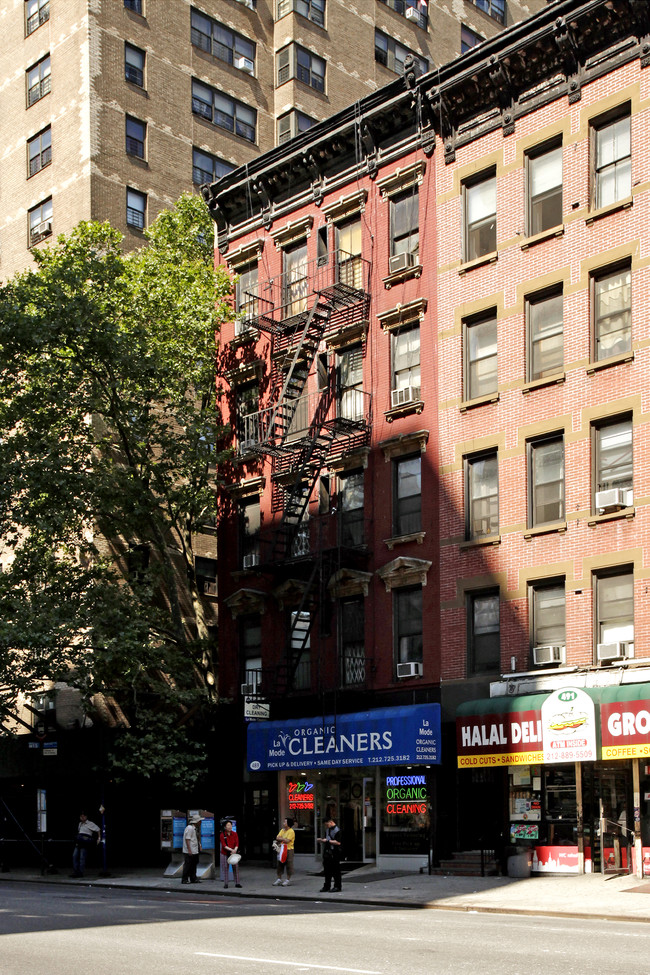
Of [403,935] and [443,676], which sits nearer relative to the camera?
[403,935]

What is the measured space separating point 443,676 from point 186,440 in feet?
35.8

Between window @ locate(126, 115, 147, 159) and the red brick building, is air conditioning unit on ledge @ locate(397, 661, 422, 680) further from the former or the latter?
window @ locate(126, 115, 147, 159)

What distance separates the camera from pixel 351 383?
35.1 meters

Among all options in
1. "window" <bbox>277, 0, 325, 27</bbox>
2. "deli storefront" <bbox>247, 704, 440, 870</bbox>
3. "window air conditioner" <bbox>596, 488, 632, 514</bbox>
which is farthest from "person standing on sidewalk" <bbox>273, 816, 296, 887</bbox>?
"window" <bbox>277, 0, 325, 27</bbox>

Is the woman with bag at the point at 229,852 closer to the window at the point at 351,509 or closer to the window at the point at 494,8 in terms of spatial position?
the window at the point at 351,509

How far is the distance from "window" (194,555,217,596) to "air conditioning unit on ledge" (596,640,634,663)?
20.8 metres

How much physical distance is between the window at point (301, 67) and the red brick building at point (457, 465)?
1827cm

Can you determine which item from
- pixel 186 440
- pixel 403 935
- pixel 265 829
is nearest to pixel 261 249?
pixel 186 440

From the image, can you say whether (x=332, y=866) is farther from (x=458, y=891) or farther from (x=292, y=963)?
(x=292, y=963)

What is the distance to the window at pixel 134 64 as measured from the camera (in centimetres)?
4847

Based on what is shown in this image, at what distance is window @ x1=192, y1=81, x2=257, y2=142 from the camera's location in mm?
→ 51406

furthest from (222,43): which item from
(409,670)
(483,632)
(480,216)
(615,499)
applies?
(615,499)

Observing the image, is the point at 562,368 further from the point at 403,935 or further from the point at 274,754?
the point at 403,935

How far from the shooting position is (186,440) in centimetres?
3641
